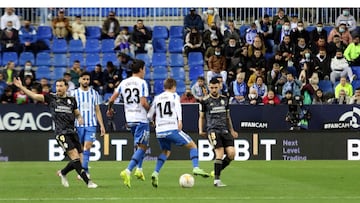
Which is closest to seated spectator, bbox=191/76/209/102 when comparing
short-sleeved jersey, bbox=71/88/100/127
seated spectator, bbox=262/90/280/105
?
seated spectator, bbox=262/90/280/105

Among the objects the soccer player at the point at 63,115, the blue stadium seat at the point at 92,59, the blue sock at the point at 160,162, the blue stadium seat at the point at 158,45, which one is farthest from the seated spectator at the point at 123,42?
the blue sock at the point at 160,162

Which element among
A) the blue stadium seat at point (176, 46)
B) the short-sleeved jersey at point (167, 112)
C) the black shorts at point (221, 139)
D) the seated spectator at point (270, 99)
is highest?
the blue stadium seat at point (176, 46)

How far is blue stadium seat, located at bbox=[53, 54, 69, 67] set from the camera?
31.1 m

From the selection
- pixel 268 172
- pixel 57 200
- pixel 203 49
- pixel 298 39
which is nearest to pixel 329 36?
pixel 298 39

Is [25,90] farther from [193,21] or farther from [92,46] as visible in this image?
[193,21]

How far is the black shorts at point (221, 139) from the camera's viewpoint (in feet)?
54.4

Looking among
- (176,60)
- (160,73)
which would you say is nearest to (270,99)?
(160,73)

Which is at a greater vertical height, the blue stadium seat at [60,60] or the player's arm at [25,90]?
the blue stadium seat at [60,60]

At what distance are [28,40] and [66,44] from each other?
1.29 metres

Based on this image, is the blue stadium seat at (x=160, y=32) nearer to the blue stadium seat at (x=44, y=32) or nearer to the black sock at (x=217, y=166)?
the blue stadium seat at (x=44, y=32)

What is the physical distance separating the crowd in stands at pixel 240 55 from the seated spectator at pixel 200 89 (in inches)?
1.2

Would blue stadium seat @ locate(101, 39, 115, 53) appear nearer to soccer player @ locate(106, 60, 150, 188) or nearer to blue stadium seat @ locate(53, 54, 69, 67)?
blue stadium seat @ locate(53, 54, 69, 67)

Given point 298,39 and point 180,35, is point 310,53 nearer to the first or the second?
point 298,39

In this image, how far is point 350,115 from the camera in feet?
88.9
